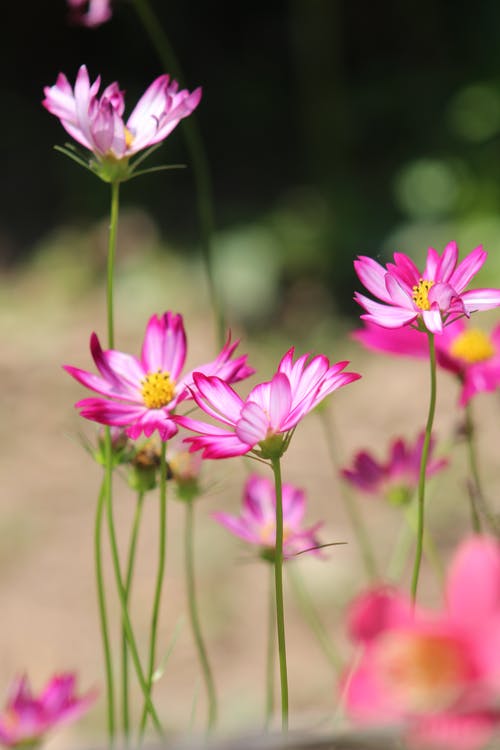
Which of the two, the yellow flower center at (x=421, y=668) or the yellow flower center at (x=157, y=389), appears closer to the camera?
the yellow flower center at (x=421, y=668)

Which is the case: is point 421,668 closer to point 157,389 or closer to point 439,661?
point 439,661

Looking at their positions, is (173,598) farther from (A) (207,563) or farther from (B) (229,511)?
(B) (229,511)

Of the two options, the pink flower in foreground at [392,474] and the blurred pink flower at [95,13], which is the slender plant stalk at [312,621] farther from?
the blurred pink flower at [95,13]

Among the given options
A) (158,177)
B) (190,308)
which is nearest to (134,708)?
(190,308)

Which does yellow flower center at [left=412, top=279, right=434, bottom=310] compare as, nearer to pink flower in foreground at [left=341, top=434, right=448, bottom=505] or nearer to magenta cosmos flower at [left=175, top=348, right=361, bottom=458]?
magenta cosmos flower at [left=175, top=348, right=361, bottom=458]

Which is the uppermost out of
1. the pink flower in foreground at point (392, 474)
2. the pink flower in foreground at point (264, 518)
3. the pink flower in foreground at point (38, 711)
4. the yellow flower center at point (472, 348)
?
the yellow flower center at point (472, 348)

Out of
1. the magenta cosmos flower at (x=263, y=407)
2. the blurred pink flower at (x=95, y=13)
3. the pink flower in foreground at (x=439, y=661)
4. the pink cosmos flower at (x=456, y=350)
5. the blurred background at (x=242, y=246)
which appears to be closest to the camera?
the pink flower in foreground at (x=439, y=661)

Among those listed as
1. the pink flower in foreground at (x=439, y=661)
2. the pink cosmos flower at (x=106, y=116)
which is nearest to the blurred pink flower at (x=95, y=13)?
the pink cosmos flower at (x=106, y=116)
